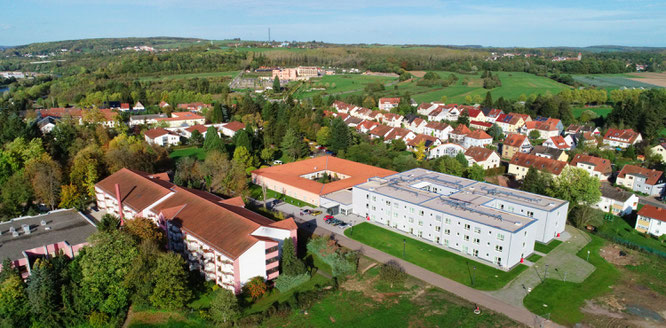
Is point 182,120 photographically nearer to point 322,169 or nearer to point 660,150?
point 322,169

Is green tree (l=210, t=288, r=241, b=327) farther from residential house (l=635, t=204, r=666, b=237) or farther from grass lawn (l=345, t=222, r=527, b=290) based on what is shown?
residential house (l=635, t=204, r=666, b=237)

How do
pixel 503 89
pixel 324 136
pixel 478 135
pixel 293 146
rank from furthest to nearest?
pixel 503 89 < pixel 478 135 < pixel 324 136 < pixel 293 146

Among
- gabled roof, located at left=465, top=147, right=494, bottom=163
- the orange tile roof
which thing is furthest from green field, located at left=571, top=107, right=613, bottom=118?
the orange tile roof

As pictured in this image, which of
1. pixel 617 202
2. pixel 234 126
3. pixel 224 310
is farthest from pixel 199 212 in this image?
pixel 234 126

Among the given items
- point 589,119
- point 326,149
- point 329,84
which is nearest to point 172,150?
point 326,149

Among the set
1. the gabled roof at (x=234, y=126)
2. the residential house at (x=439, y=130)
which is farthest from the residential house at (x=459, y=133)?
the gabled roof at (x=234, y=126)

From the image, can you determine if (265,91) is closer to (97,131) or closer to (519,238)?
(97,131)
